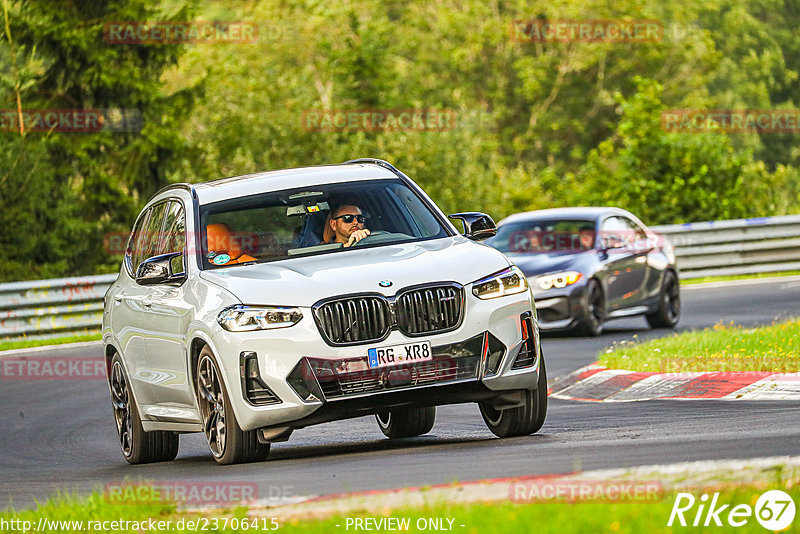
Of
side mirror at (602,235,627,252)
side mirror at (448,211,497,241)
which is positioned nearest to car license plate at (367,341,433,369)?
side mirror at (448,211,497,241)

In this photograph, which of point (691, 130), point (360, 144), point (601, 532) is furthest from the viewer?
point (360, 144)

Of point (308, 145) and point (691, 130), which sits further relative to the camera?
point (308, 145)

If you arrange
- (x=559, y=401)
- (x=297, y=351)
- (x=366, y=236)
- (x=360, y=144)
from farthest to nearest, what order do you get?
(x=360, y=144)
(x=559, y=401)
(x=366, y=236)
(x=297, y=351)

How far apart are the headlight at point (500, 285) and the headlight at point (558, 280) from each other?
30.1 feet

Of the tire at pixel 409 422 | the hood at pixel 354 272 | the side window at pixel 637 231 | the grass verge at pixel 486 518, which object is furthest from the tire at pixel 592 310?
the grass verge at pixel 486 518

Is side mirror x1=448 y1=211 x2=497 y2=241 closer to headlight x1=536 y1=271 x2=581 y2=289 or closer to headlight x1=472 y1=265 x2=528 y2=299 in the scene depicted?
headlight x1=472 y1=265 x2=528 y2=299

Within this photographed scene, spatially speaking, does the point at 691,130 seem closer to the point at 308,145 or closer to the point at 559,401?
the point at 308,145

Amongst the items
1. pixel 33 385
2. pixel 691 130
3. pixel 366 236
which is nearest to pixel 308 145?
pixel 691 130

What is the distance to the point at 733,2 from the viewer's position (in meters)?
69.4

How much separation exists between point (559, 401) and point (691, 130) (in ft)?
73.0

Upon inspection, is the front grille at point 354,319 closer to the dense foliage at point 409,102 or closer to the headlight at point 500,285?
the headlight at point 500,285

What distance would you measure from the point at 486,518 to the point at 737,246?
2288 centimetres

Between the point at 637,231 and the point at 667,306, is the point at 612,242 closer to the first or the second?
the point at 637,231

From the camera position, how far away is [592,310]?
18.8m
